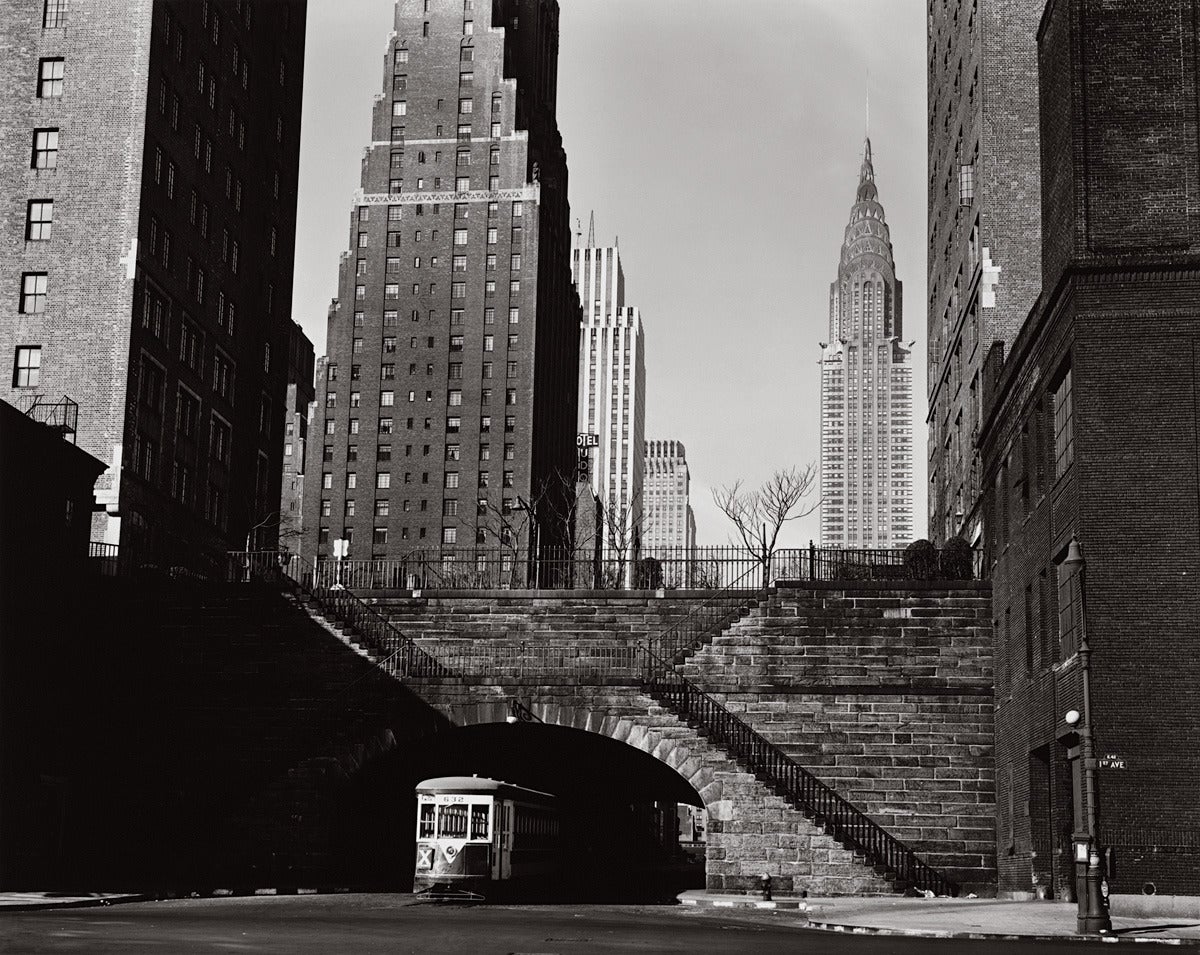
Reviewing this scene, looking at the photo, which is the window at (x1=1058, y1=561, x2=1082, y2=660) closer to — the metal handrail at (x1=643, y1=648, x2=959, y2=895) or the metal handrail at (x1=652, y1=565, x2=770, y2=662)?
the metal handrail at (x1=643, y1=648, x2=959, y2=895)

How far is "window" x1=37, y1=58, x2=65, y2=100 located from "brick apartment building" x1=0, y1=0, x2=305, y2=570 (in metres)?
0.05

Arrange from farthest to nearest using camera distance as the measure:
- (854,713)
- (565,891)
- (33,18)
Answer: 1. (33,18)
2. (565,891)
3. (854,713)

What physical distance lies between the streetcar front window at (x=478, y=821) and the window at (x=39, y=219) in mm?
32526

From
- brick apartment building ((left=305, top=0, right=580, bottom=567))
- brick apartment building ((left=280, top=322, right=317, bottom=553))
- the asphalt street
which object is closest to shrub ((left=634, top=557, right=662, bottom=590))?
the asphalt street

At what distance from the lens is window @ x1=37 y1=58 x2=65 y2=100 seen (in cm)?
6228

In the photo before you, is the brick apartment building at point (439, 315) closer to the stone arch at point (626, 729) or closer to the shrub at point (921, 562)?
the shrub at point (921, 562)

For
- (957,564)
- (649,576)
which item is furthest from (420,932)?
(649,576)

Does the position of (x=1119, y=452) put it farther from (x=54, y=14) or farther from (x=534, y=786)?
(x=54, y=14)

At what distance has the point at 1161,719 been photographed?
3278 centimetres

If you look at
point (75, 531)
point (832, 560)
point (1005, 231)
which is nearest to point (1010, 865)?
point (832, 560)

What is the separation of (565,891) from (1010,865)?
14.3 meters

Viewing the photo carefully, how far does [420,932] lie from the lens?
26.4m

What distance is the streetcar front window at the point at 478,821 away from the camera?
39.4 metres

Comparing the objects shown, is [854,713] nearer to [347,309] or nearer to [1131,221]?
[1131,221]
